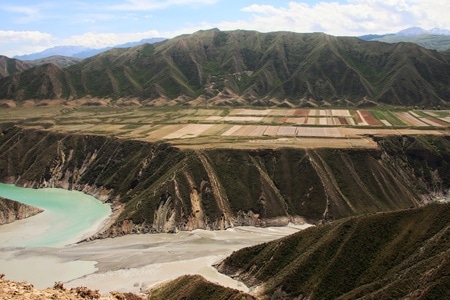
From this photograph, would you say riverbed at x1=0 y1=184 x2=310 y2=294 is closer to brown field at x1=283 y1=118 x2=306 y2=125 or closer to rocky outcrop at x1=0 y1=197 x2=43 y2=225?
rocky outcrop at x1=0 y1=197 x2=43 y2=225

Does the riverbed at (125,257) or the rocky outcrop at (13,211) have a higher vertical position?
the rocky outcrop at (13,211)

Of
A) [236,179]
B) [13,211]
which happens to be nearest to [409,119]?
[236,179]

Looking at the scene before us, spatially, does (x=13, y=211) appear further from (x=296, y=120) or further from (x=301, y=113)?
(x=301, y=113)

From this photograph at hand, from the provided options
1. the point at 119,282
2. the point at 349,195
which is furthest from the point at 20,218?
the point at 349,195

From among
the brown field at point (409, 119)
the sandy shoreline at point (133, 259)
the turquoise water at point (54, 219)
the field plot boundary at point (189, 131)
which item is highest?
the field plot boundary at point (189, 131)

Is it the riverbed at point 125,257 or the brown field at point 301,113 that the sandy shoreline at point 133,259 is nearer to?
the riverbed at point 125,257

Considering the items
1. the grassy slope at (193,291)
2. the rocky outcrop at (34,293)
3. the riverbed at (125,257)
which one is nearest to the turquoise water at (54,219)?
the riverbed at (125,257)
